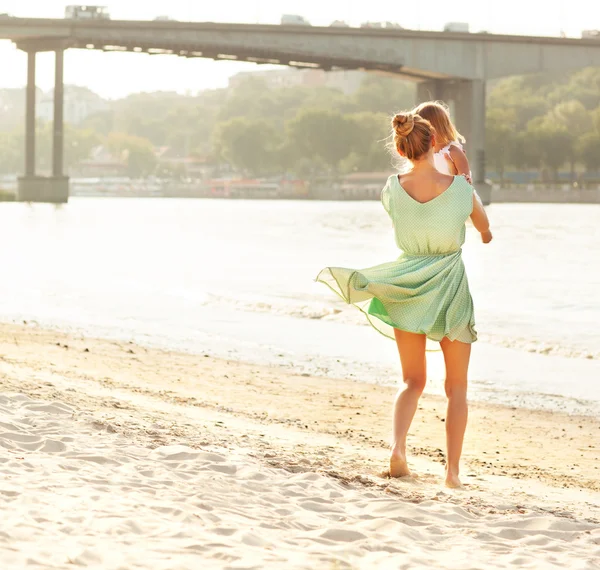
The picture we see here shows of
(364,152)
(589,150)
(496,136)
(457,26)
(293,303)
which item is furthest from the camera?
(364,152)

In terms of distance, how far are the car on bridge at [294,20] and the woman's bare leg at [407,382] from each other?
71.0 m

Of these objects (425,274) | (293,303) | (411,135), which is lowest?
(293,303)

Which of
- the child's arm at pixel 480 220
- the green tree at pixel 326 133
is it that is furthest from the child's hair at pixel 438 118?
the green tree at pixel 326 133

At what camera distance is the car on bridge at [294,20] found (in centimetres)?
7544

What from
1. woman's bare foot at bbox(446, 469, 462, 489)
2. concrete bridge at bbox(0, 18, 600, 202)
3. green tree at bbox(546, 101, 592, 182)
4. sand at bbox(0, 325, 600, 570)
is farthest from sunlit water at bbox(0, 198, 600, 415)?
green tree at bbox(546, 101, 592, 182)

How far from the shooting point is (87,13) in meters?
76.9

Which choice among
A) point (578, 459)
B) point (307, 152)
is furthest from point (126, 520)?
point (307, 152)

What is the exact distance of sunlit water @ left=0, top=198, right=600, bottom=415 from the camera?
41.3 feet

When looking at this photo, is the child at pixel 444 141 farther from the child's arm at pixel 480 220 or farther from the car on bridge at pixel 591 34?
the car on bridge at pixel 591 34

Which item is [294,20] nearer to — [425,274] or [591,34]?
[591,34]

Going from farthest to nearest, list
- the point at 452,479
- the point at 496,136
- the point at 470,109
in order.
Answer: the point at 496,136, the point at 470,109, the point at 452,479

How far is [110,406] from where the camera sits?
7980mm

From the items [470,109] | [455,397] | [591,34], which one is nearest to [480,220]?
[455,397]

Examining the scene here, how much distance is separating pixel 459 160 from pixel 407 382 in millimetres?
1133
